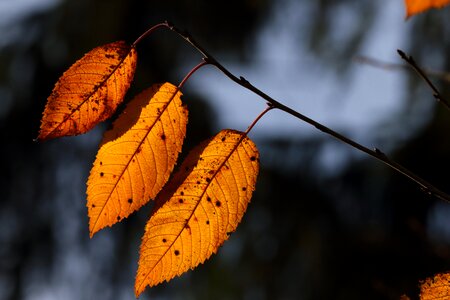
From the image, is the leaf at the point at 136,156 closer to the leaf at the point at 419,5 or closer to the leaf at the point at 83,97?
the leaf at the point at 83,97

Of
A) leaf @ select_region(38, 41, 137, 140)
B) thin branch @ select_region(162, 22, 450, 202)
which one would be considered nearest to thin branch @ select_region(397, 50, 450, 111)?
thin branch @ select_region(162, 22, 450, 202)

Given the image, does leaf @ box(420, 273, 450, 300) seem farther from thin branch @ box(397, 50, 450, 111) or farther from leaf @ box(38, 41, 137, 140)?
leaf @ box(38, 41, 137, 140)

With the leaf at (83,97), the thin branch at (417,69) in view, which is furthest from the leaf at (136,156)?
the thin branch at (417,69)

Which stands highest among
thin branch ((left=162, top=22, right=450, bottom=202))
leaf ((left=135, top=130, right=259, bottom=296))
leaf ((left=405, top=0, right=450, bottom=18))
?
leaf ((left=405, top=0, right=450, bottom=18))

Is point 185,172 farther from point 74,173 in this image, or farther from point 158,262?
point 74,173

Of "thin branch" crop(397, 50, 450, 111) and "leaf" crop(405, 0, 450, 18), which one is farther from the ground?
"leaf" crop(405, 0, 450, 18)

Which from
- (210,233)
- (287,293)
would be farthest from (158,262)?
(287,293)
